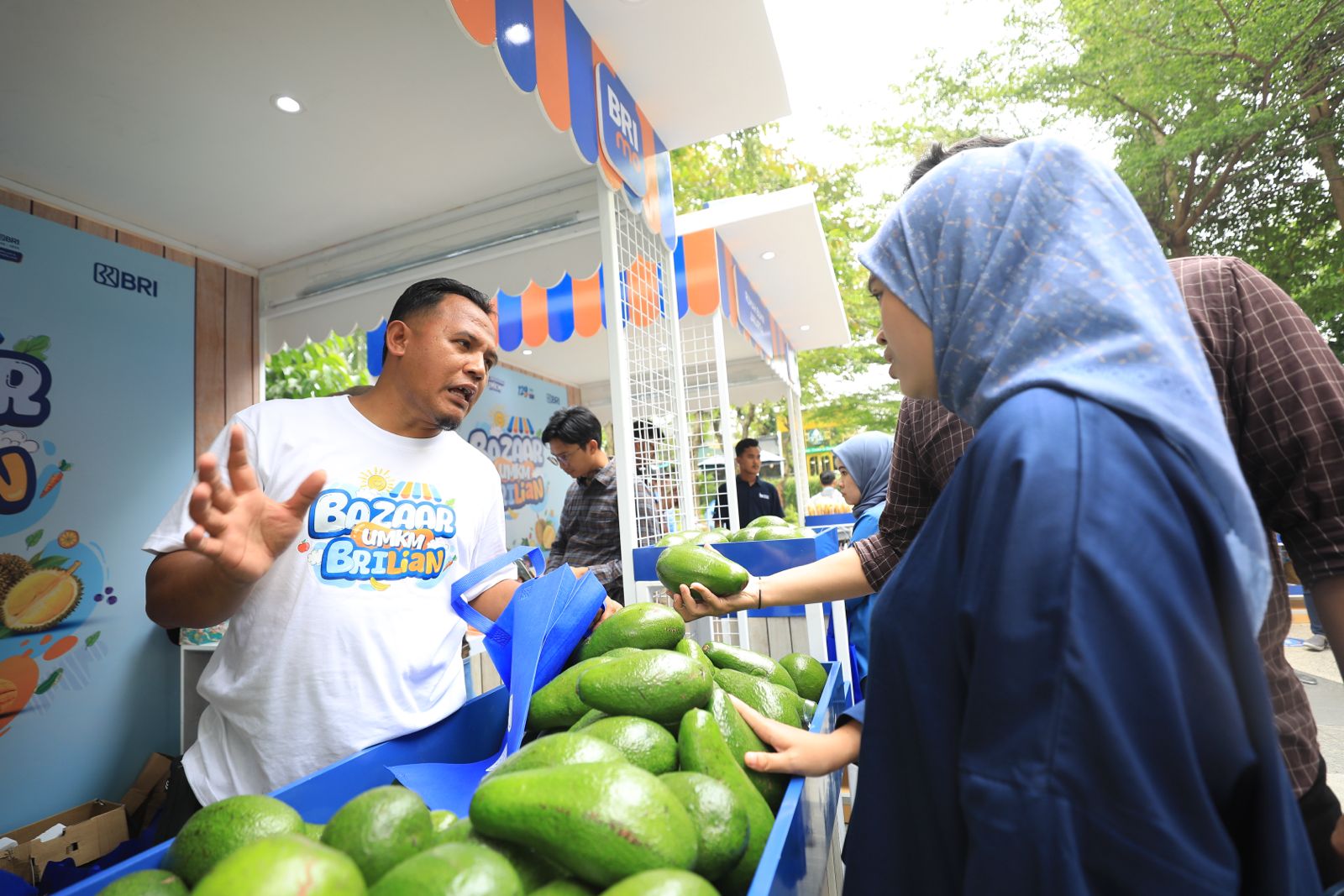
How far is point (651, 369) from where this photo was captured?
4312mm

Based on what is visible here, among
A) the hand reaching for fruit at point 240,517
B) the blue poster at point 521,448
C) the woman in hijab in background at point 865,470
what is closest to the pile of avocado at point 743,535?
the woman in hijab in background at point 865,470

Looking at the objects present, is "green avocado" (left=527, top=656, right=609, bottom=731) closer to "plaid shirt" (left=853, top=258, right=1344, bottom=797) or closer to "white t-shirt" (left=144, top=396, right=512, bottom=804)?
"white t-shirt" (left=144, top=396, right=512, bottom=804)

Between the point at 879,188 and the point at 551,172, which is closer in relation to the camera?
the point at 551,172

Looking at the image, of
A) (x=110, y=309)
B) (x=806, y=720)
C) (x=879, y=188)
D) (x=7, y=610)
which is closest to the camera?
(x=806, y=720)

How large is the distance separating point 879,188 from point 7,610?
14.8 metres

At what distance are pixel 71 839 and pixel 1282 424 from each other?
17.2ft

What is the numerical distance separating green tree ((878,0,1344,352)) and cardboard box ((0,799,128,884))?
14.3 metres

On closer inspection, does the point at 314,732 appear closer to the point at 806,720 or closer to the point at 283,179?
the point at 806,720

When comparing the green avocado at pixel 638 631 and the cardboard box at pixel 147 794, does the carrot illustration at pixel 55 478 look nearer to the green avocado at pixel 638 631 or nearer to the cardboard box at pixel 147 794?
the cardboard box at pixel 147 794

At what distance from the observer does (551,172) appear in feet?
13.7

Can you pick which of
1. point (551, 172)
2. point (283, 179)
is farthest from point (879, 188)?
point (283, 179)

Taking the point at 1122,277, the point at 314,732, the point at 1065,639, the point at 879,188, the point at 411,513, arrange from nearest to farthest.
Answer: the point at 1065,639 < the point at 1122,277 < the point at 314,732 < the point at 411,513 < the point at 879,188

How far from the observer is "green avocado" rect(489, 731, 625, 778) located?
94 centimetres

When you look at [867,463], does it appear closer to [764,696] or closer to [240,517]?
[764,696]
